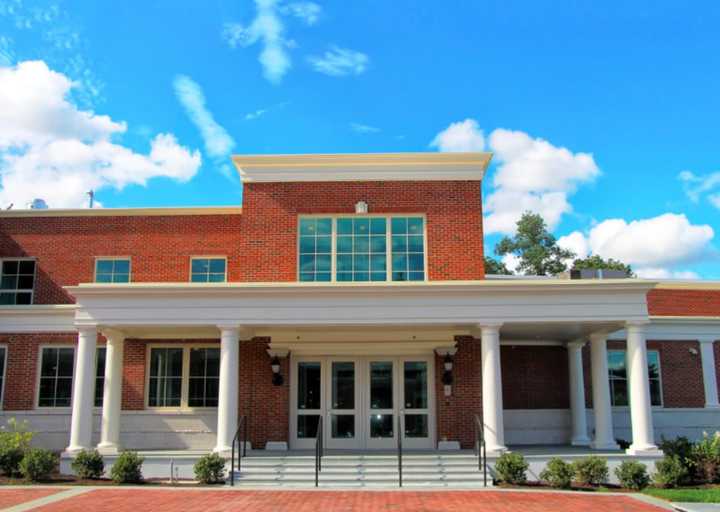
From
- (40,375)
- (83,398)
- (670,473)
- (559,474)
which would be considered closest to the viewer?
(559,474)

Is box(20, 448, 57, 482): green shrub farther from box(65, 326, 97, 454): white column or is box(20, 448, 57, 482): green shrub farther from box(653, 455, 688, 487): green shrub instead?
box(653, 455, 688, 487): green shrub

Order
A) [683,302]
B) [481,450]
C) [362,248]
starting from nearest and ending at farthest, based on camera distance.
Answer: [481,450], [362,248], [683,302]

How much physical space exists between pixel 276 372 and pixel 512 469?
674 centimetres

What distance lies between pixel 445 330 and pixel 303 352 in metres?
3.89

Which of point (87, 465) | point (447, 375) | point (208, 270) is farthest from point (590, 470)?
point (208, 270)

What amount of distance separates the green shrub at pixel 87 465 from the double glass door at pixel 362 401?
5083mm

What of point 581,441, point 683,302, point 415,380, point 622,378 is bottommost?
point 581,441

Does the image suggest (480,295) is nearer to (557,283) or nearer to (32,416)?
(557,283)

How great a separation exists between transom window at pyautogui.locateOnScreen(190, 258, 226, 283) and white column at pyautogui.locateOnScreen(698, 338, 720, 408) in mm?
15913

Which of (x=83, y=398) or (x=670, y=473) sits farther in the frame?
(x=83, y=398)

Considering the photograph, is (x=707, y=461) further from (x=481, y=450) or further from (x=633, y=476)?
(x=481, y=450)

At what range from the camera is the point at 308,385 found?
19.4 m

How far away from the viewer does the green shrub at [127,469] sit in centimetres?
1583

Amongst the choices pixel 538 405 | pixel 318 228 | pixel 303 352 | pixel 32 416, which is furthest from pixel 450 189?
pixel 32 416
